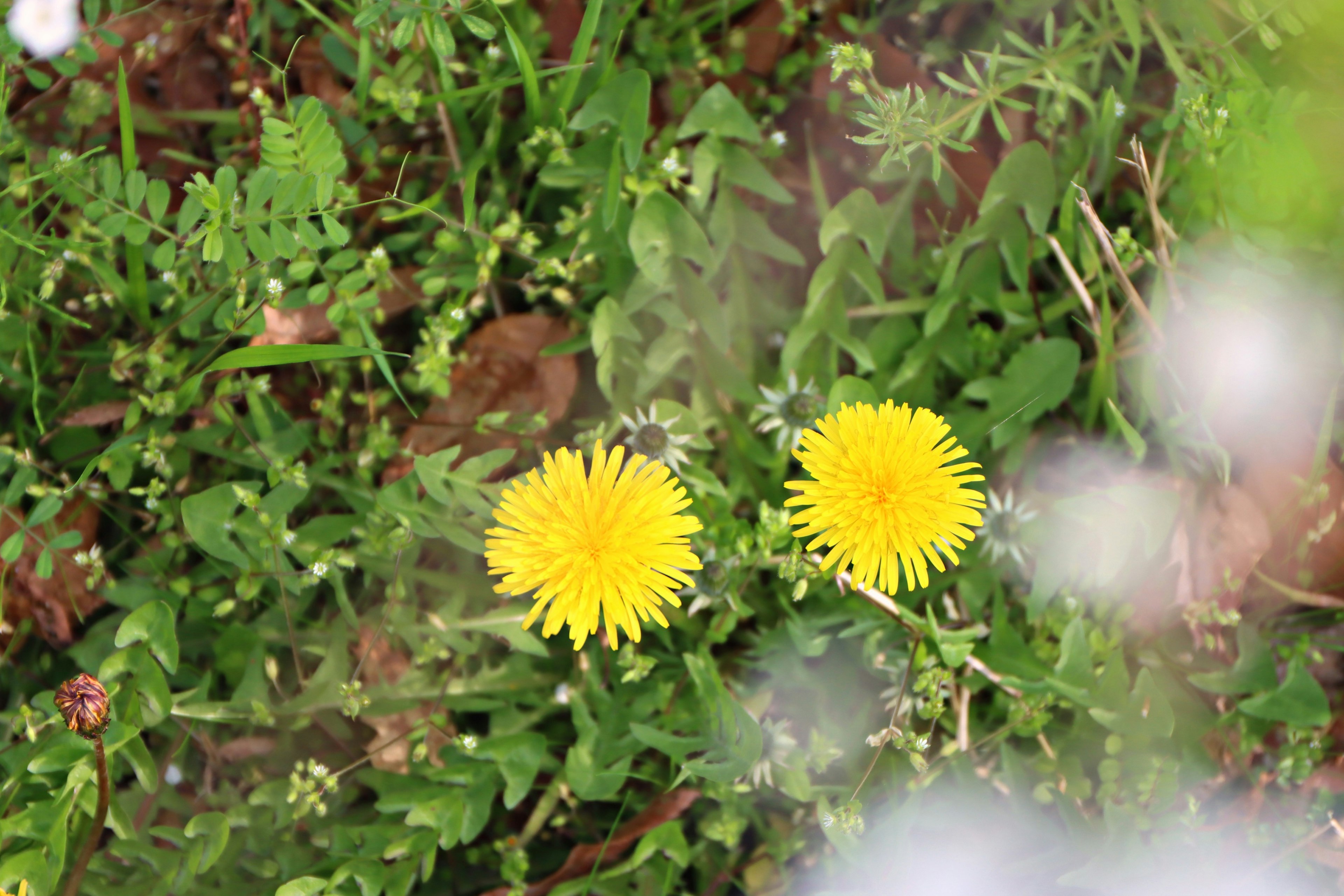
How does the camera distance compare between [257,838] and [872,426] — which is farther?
[257,838]

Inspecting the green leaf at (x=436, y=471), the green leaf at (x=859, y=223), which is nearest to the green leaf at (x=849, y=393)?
the green leaf at (x=859, y=223)

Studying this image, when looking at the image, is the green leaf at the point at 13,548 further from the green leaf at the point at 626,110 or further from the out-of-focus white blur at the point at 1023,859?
the out-of-focus white blur at the point at 1023,859

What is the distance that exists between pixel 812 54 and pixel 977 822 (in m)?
2.11

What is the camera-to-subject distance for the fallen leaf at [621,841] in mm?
2203

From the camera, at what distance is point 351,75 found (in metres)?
2.40

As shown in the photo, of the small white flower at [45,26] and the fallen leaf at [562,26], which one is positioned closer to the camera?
the small white flower at [45,26]

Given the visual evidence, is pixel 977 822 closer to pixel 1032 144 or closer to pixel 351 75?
pixel 1032 144

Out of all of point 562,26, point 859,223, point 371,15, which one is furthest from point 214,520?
point 859,223

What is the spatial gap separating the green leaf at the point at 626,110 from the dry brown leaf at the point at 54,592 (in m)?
1.60

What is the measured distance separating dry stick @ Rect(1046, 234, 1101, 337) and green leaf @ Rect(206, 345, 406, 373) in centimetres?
162

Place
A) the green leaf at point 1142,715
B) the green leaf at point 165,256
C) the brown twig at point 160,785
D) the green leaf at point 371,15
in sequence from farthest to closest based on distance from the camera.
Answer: the brown twig at point 160,785 → the green leaf at point 1142,715 → the green leaf at point 165,256 → the green leaf at point 371,15

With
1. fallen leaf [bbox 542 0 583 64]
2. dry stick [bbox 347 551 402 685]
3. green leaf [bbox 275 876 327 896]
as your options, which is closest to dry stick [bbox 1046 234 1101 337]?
fallen leaf [bbox 542 0 583 64]

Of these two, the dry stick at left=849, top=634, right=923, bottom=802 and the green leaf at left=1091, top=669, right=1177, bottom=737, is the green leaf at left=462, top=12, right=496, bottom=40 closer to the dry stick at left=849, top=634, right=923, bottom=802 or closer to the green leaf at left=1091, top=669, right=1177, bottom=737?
the dry stick at left=849, top=634, right=923, bottom=802

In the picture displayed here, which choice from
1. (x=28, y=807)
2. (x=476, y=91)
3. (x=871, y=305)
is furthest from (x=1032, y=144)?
(x=28, y=807)
